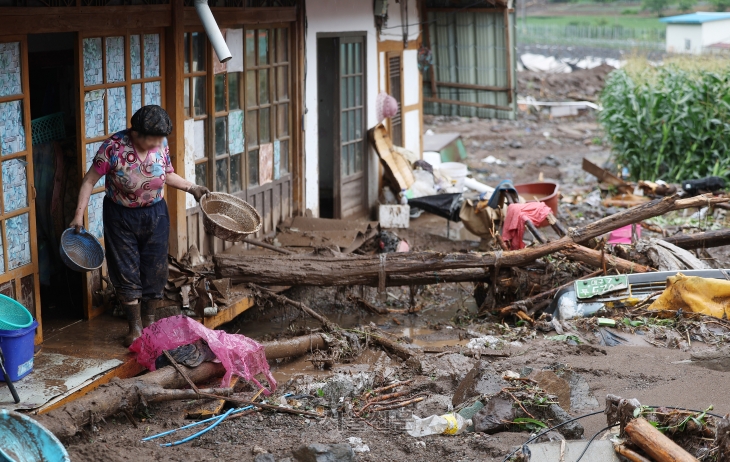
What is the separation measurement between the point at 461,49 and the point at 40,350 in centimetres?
1041

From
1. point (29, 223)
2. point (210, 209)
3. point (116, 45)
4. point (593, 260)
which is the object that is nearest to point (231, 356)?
point (210, 209)

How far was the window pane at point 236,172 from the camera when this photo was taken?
28.7 feet

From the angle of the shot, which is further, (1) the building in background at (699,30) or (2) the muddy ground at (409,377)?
(1) the building in background at (699,30)

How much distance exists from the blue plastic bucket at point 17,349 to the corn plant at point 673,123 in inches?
497

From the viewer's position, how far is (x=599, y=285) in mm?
7809

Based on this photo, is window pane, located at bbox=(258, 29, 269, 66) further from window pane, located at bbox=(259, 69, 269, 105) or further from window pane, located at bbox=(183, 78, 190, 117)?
window pane, located at bbox=(183, 78, 190, 117)

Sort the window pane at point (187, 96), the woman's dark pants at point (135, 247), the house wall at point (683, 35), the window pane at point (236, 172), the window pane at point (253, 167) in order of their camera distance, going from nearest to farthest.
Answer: the woman's dark pants at point (135, 247), the window pane at point (187, 96), the window pane at point (236, 172), the window pane at point (253, 167), the house wall at point (683, 35)

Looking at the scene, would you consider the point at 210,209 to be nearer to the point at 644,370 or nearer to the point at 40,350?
the point at 40,350

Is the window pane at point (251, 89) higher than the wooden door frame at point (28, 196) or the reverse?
higher

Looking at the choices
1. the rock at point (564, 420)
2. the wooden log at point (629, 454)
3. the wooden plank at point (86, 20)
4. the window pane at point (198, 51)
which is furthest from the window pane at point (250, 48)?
the wooden log at point (629, 454)

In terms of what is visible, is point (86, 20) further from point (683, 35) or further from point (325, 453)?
point (683, 35)

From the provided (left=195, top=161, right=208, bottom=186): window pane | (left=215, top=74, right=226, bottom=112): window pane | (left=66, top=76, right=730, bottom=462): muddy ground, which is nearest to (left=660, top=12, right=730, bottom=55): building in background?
(left=66, top=76, right=730, bottom=462): muddy ground

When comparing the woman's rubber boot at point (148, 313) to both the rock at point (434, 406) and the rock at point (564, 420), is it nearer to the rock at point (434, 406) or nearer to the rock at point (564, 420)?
the rock at point (434, 406)

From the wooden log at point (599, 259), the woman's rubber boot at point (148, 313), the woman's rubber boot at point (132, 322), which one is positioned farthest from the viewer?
the wooden log at point (599, 259)
